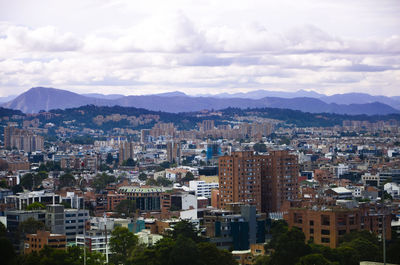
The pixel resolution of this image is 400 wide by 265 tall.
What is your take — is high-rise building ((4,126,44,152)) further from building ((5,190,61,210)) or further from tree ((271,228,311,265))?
tree ((271,228,311,265))

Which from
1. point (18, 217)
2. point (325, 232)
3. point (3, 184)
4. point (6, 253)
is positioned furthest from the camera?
point (3, 184)

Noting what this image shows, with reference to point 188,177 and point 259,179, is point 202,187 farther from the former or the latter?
point 259,179

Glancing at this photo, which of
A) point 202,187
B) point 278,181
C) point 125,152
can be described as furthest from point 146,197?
point 125,152

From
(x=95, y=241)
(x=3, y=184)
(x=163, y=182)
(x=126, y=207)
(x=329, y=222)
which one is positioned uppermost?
(x=329, y=222)

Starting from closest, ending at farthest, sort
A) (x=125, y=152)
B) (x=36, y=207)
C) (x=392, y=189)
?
(x=36, y=207)
(x=392, y=189)
(x=125, y=152)

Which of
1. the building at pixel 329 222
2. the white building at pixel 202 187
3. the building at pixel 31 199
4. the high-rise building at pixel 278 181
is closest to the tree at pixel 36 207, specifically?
the building at pixel 31 199
